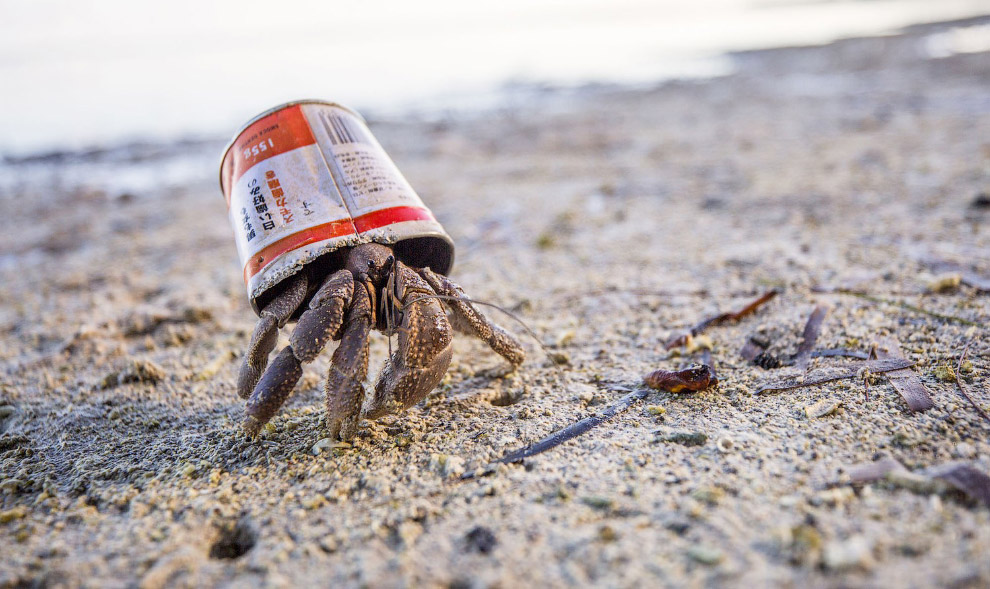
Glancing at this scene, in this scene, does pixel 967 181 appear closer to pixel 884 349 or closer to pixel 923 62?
pixel 884 349

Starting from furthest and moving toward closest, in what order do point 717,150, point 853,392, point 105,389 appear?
point 717,150
point 105,389
point 853,392

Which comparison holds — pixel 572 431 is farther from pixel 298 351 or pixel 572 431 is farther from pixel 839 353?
pixel 839 353

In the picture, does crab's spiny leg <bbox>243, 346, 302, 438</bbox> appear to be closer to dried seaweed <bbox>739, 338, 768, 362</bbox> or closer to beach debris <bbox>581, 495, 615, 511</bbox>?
beach debris <bbox>581, 495, 615, 511</bbox>

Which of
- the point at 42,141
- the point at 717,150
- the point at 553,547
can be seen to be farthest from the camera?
the point at 42,141

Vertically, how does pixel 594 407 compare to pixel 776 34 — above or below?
below

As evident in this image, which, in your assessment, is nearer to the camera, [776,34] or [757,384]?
[757,384]

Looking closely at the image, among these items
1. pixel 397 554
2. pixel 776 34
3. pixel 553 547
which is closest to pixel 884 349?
pixel 553 547
